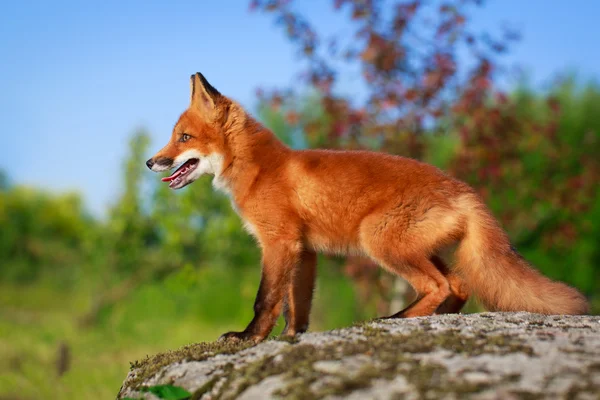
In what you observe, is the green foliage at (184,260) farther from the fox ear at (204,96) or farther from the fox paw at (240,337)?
the fox paw at (240,337)

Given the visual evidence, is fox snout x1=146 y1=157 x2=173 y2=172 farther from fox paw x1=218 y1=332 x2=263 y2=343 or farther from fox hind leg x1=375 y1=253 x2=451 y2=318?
fox hind leg x1=375 y1=253 x2=451 y2=318

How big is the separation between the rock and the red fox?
29.1 inches

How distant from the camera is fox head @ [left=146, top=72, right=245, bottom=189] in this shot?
17.4ft

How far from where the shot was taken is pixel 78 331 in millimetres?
13078

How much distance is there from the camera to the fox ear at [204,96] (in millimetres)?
5344

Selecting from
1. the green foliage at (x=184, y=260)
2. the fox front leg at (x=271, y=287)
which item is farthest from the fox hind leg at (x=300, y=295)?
the green foliage at (x=184, y=260)

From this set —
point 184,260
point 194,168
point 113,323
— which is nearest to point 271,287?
point 194,168

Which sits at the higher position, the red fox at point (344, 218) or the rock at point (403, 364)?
the red fox at point (344, 218)

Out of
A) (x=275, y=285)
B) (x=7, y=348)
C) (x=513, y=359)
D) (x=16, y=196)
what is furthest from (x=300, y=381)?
(x=16, y=196)

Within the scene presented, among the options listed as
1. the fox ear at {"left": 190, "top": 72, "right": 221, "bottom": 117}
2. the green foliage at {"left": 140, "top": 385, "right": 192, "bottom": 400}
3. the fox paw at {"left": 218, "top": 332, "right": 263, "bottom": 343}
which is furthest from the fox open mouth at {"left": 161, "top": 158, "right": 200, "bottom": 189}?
the green foliage at {"left": 140, "top": 385, "right": 192, "bottom": 400}

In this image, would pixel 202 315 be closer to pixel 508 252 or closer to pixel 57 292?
pixel 57 292

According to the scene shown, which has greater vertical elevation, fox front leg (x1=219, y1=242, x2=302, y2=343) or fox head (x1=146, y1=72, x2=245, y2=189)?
fox head (x1=146, y1=72, x2=245, y2=189)

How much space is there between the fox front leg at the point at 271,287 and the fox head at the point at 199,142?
95cm

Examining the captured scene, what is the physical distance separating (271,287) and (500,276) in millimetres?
1551
